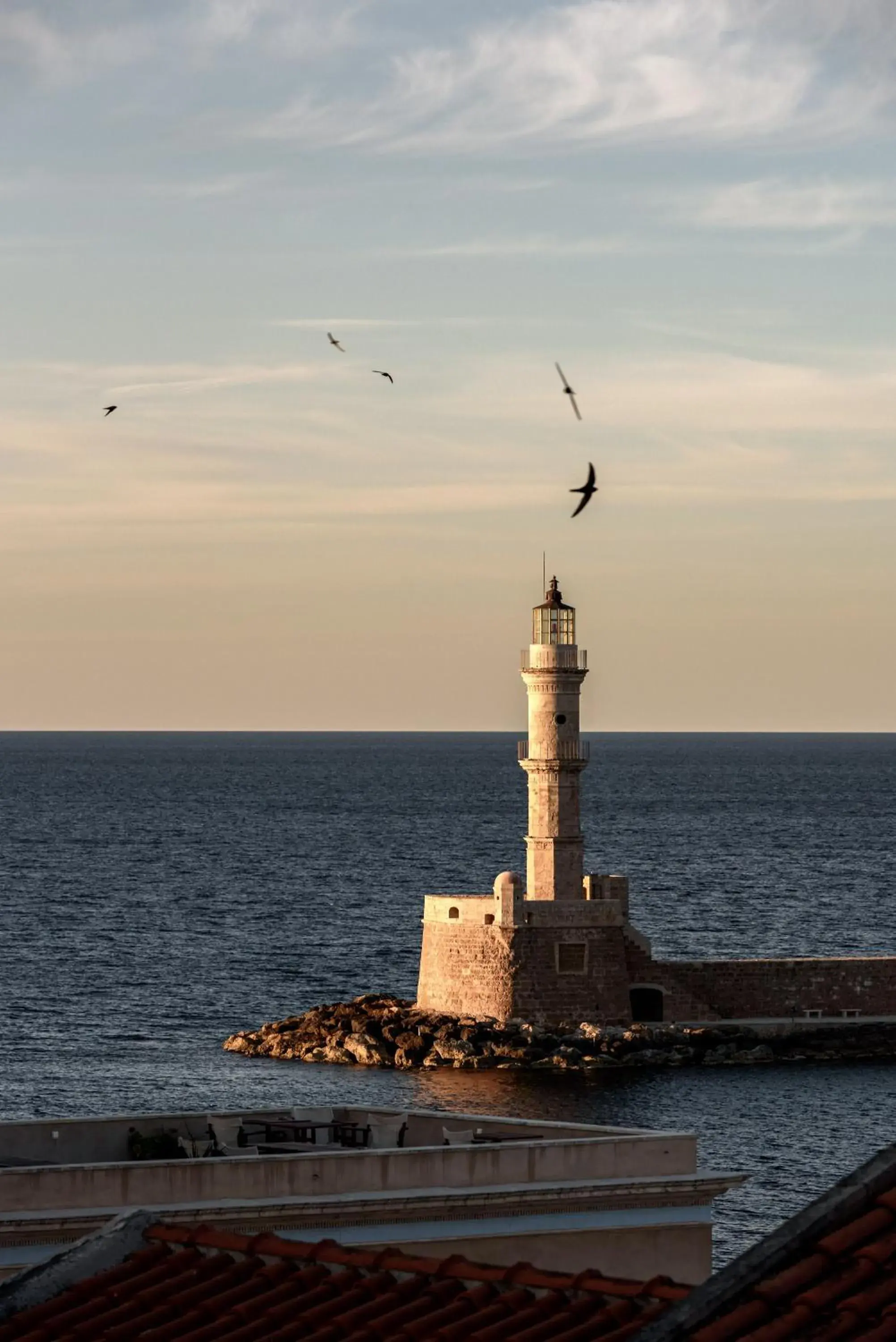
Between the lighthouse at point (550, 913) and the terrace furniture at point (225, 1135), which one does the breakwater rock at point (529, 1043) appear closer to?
the lighthouse at point (550, 913)

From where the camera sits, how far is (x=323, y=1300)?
1094cm

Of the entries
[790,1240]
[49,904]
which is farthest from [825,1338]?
[49,904]

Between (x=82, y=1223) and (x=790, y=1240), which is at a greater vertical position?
(x=790, y=1240)

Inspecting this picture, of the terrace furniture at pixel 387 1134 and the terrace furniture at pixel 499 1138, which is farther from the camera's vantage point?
the terrace furniture at pixel 387 1134

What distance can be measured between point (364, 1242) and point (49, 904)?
96.3 meters

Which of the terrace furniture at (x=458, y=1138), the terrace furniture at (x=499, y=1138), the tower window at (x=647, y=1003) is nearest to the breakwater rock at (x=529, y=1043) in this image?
the tower window at (x=647, y=1003)

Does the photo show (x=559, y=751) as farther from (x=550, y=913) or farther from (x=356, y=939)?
(x=356, y=939)

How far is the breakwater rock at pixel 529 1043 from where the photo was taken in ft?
208

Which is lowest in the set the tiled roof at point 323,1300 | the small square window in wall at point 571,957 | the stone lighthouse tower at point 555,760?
the small square window in wall at point 571,957

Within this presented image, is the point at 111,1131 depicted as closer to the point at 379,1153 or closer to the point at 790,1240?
the point at 379,1153

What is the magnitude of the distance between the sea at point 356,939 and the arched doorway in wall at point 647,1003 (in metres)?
4.11

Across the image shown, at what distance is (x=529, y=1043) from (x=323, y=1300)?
53.5m

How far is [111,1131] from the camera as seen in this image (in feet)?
71.5

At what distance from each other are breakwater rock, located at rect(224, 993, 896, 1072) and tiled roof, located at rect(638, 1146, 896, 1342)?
54301 millimetres
